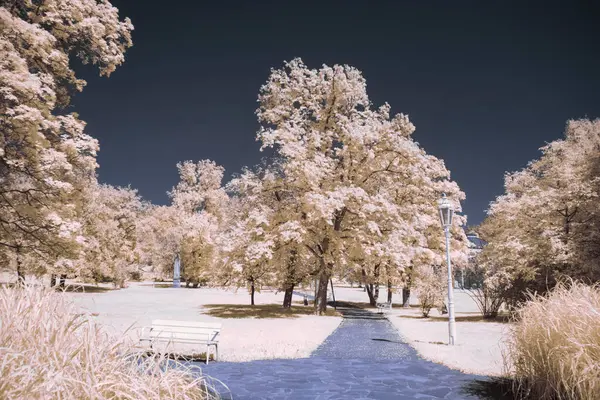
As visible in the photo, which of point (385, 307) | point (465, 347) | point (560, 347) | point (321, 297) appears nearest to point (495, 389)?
point (560, 347)

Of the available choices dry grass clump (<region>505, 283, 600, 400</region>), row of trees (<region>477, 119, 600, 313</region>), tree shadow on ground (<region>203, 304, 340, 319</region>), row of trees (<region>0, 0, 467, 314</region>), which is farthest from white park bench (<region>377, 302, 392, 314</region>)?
dry grass clump (<region>505, 283, 600, 400</region>)

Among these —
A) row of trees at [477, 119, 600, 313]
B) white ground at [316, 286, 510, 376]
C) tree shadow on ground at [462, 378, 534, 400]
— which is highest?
row of trees at [477, 119, 600, 313]

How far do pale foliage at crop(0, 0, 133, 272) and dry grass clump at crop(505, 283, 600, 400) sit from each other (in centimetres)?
1372

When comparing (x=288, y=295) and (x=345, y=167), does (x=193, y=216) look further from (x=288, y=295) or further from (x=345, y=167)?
(x=345, y=167)

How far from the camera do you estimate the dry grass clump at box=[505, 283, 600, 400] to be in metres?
4.93

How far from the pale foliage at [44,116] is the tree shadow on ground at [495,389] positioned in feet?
43.9

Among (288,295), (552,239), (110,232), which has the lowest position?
(288,295)

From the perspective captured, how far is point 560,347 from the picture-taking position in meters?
5.25

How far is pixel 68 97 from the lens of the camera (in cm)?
1695

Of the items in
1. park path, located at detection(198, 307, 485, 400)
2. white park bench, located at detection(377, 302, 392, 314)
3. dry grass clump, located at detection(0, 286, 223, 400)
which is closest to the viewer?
dry grass clump, located at detection(0, 286, 223, 400)

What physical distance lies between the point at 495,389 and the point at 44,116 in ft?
51.2

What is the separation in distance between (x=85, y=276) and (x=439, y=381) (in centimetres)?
3737

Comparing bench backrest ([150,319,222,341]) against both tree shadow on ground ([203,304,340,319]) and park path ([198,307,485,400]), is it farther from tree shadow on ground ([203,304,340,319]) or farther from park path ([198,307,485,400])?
tree shadow on ground ([203,304,340,319])

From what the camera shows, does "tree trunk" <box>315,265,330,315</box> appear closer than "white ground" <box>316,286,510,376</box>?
No
